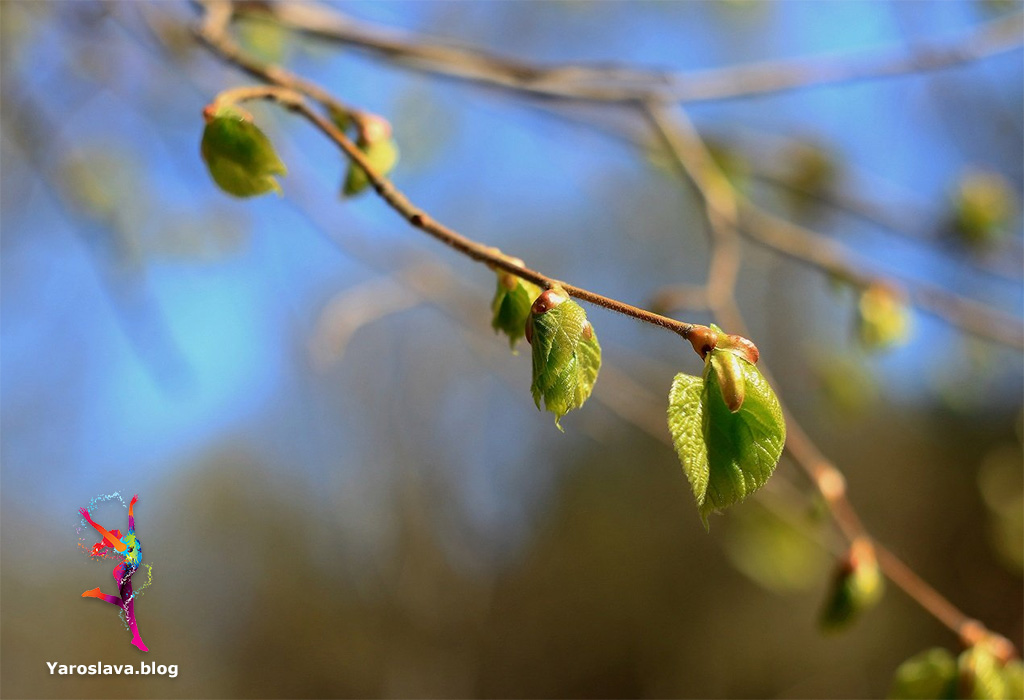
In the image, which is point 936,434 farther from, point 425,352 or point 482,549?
point 425,352

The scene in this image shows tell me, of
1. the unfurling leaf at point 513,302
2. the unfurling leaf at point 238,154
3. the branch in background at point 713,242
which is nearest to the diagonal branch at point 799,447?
the branch in background at point 713,242

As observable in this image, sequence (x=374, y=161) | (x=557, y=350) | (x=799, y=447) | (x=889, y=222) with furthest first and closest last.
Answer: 1. (x=889, y=222)
2. (x=799, y=447)
3. (x=374, y=161)
4. (x=557, y=350)

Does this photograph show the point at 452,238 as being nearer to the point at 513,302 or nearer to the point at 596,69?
the point at 513,302

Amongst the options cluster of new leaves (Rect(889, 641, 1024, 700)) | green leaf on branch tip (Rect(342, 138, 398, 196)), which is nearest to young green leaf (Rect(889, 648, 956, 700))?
cluster of new leaves (Rect(889, 641, 1024, 700))

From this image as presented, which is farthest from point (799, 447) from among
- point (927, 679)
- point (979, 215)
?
point (979, 215)

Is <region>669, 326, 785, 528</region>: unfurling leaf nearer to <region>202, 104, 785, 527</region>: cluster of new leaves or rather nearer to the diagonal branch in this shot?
<region>202, 104, 785, 527</region>: cluster of new leaves

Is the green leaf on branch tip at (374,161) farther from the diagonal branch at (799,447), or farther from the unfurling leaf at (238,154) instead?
the diagonal branch at (799,447)

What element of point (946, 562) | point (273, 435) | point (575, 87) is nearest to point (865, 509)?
point (946, 562)
